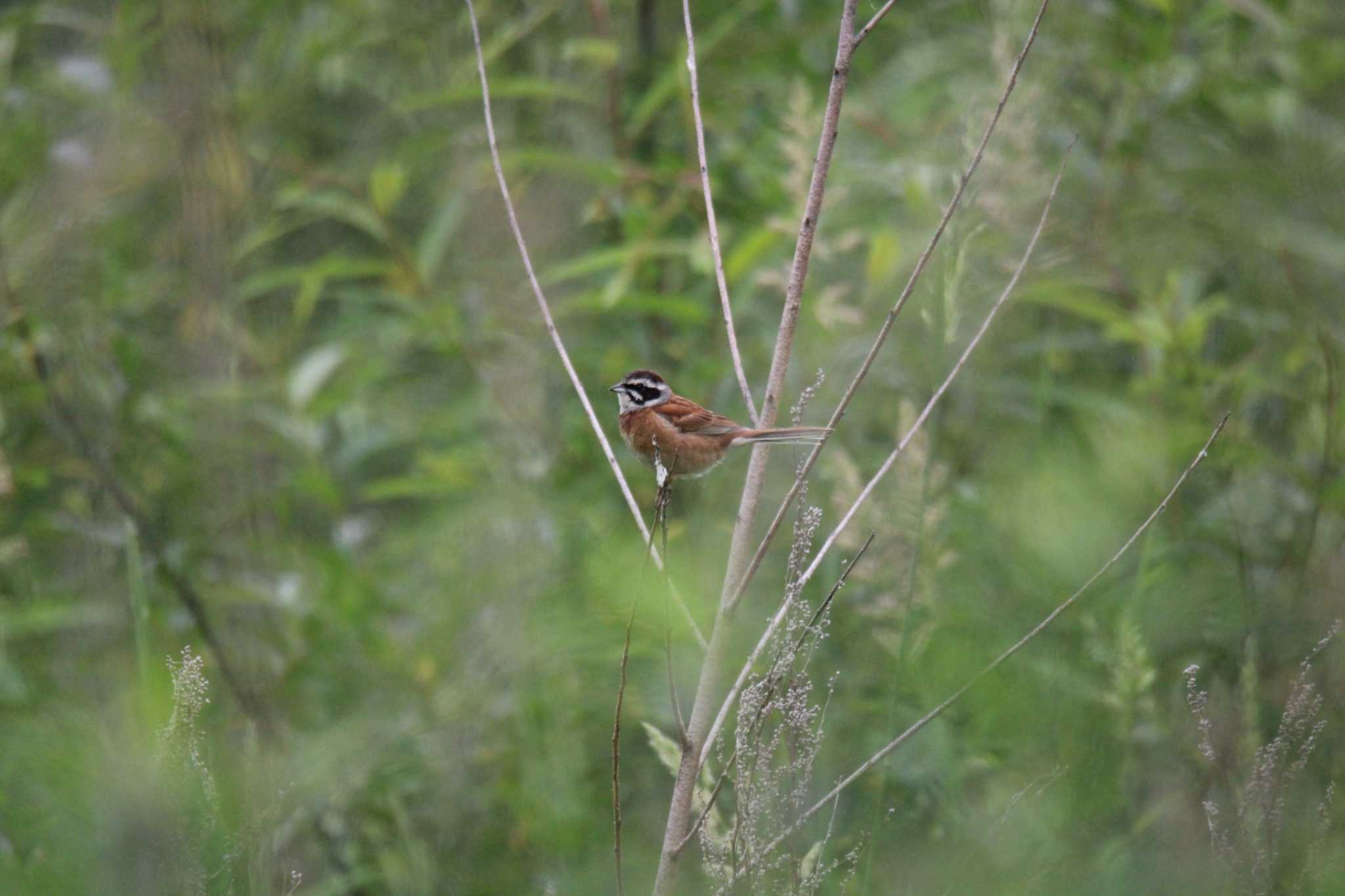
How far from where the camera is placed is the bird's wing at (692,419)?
274 centimetres

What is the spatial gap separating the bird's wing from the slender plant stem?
3.18 feet

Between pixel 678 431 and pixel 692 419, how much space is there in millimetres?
64

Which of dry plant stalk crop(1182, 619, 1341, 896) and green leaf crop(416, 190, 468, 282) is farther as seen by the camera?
green leaf crop(416, 190, 468, 282)

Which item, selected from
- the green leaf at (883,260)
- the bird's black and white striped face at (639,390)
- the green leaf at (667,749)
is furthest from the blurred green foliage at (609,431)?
the green leaf at (667,749)

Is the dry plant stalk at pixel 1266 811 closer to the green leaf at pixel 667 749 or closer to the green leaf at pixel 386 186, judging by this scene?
the green leaf at pixel 667 749

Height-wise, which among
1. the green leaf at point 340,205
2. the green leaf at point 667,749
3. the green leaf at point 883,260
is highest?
the green leaf at point 883,260

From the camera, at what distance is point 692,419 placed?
2.78 meters

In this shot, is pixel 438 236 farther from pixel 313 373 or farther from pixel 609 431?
pixel 609 431

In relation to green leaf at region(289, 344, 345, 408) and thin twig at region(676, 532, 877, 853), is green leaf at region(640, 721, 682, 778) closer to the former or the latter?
thin twig at region(676, 532, 877, 853)

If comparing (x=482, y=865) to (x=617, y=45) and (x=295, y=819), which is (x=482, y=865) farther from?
(x=617, y=45)

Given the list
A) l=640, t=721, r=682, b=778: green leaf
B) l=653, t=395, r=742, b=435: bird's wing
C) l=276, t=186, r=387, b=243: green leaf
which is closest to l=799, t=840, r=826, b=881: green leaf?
l=640, t=721, r=682, b=778: green leaf

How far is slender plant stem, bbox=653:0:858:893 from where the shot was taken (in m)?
1.68

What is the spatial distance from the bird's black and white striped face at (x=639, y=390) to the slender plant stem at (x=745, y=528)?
1202mm

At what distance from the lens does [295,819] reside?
254 centimetres
